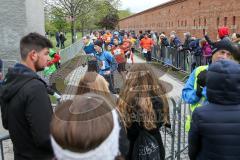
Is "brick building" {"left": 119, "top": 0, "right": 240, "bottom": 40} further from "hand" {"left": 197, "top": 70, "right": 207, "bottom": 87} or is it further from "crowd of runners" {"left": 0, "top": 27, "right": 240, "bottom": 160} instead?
"crowd of runners" {"left": 0, "top": 27, "right": 240, "bottom": 160}

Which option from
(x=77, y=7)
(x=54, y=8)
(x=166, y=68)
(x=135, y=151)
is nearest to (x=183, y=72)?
(x=166, y=68)

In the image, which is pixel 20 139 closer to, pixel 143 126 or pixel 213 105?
pixel 143 126

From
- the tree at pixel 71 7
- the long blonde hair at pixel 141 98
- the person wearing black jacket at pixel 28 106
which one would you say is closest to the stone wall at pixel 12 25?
the person wearing black jacket at pixel 28 106

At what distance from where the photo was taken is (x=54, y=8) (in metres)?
33.5

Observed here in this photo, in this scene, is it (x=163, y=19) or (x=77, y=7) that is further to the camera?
(x=163, y=19)

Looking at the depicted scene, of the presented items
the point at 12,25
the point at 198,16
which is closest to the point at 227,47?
the point at 12,25

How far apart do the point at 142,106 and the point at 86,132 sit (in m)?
1.43

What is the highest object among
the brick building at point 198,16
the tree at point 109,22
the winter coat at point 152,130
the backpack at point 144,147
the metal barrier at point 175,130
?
the tree at point 109,22

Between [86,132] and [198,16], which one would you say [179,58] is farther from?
[86,132]

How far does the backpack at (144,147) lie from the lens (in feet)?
10.5

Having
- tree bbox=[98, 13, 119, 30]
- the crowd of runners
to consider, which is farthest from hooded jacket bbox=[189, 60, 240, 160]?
tree bbox=[98, 13, 119, 30]

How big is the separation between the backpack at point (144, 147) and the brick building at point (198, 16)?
647 inches

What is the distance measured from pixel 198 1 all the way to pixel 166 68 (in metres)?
8.85

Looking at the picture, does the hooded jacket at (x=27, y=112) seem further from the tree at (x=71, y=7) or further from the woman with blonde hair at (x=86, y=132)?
the tree at (x=71, y=7)
